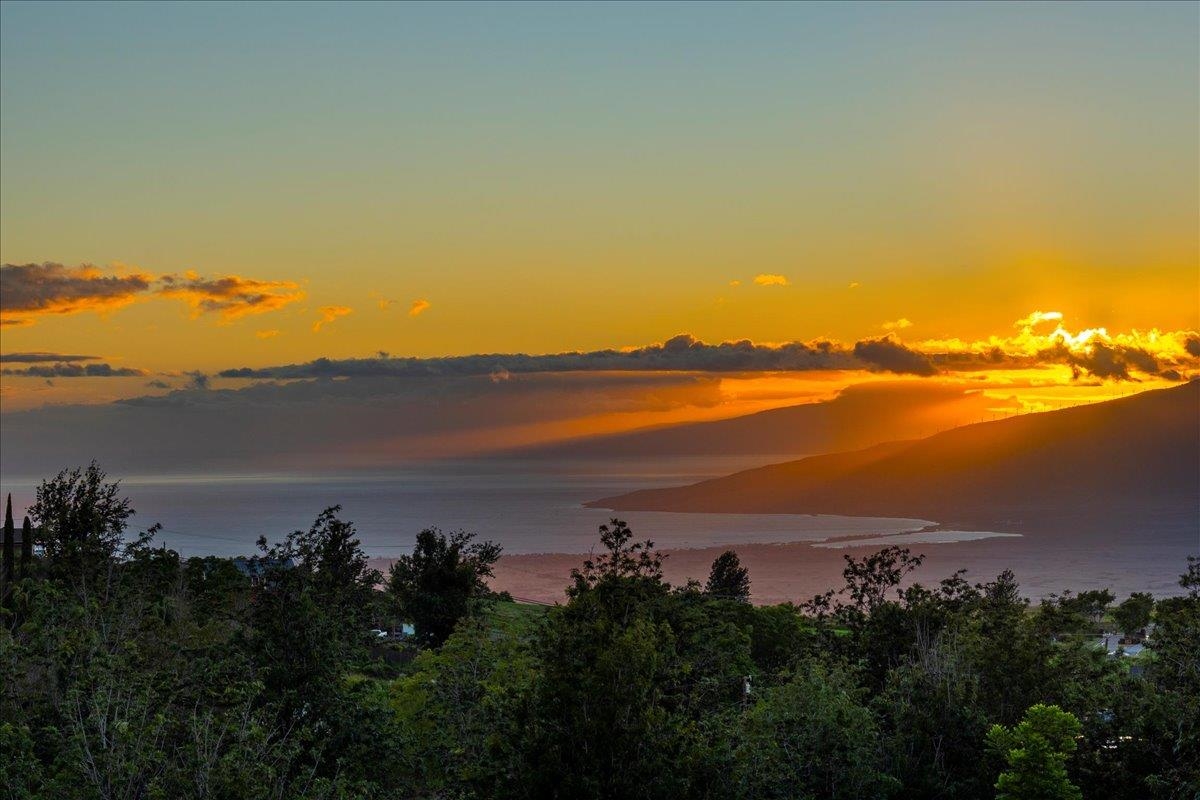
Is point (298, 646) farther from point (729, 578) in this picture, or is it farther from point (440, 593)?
point (729, 578)

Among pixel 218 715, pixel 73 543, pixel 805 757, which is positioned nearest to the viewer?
pixel 218 715

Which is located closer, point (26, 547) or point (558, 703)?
point (558, 703)

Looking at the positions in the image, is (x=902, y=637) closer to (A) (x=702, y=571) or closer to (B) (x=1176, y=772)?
(B) (x=1176, y=772)

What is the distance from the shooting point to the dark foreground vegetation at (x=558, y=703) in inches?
701

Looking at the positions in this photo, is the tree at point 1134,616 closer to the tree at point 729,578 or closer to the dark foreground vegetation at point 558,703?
the tree at point 729,578

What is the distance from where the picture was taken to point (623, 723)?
17875 mm

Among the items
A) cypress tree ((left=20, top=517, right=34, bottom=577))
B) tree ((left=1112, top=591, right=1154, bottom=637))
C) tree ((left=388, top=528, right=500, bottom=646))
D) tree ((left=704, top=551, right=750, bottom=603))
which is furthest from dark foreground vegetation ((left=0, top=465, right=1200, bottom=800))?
tree ((left=704, top=551, right=750, bottom=603))

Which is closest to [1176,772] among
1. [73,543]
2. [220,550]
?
[73,543]

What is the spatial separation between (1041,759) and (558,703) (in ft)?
39.8

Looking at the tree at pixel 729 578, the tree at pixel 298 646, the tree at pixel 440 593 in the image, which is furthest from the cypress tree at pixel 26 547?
the tree at pixel 729 578

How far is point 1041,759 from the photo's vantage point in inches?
993

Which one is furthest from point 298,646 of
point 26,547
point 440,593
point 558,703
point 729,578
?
point 729,578

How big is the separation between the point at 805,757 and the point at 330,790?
38.5 ft

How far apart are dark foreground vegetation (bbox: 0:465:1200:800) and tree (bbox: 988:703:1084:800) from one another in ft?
0.15
